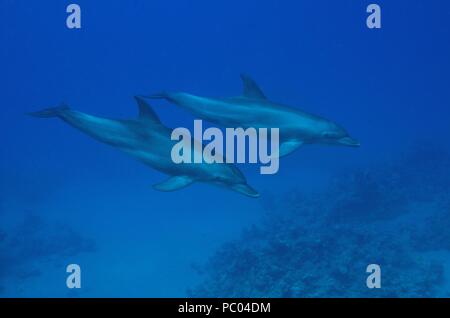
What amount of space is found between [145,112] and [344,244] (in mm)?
6290

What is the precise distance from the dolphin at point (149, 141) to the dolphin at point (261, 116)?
69cm

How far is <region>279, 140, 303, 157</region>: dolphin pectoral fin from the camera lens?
7.52 metres

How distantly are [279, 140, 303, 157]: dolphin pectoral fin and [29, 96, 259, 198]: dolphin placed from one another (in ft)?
4.20

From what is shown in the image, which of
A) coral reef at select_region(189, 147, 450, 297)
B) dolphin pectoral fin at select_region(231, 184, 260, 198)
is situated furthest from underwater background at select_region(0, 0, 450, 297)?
dolphin pectoral fin at select_region(231, 184, 260, 198)

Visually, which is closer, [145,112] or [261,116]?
[145,112]

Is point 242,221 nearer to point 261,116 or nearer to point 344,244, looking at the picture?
point 344,244

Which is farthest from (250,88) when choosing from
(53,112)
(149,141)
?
(53,112)

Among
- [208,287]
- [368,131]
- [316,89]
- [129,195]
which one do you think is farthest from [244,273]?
[316,89]

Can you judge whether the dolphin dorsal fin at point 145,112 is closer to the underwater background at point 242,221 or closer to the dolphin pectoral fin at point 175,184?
the dolphin pectoral fin at point 175,184

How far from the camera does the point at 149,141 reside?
→ 21.4 feet

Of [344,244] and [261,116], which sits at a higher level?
[261,116]

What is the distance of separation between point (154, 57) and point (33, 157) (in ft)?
262

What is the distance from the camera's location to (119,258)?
41.2ft

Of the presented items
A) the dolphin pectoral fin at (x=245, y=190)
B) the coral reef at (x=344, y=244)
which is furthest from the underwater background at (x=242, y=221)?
the dolphin pectoral fin at (x=245, y=190)
